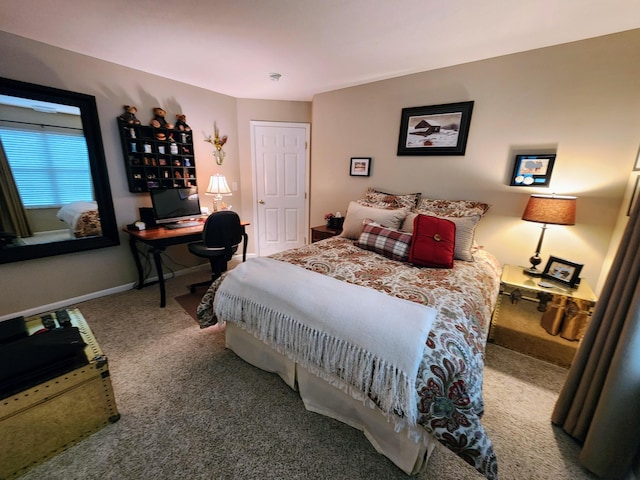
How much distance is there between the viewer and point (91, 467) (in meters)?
1.20

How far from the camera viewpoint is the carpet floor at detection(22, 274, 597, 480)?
1.20 metres

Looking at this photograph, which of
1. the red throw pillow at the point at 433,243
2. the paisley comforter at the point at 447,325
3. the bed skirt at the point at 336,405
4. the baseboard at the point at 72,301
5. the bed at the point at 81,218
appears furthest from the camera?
the bed at the point at 81,218

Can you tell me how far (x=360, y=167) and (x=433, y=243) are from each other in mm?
1691

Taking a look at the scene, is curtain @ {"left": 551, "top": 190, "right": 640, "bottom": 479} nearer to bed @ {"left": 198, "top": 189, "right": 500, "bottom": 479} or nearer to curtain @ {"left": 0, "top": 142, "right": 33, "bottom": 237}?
bed @ {"left": 198, "top": 189, "right": 500, "bottom": 479}

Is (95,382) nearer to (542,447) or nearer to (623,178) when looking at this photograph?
(542,447)

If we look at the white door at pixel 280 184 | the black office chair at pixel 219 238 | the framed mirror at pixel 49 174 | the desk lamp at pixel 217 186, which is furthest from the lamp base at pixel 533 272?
A: the framed mirror at pixel 49 174

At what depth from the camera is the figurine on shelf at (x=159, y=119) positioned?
9.55ft

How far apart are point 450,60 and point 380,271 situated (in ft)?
7.37

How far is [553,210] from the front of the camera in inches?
77.7

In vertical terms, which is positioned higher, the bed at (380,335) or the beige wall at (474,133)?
the beige wall at (474,133)

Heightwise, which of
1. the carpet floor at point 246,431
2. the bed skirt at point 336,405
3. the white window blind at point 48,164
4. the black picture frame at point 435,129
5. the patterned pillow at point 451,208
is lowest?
the carpet floor at point 246,431

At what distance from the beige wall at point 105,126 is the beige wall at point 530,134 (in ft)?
6.98

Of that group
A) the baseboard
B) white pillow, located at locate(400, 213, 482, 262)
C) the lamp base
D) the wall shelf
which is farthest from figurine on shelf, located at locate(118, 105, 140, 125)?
the lamp base

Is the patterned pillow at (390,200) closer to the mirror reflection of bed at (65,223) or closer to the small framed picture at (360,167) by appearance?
the small framed picture at (360,167)
